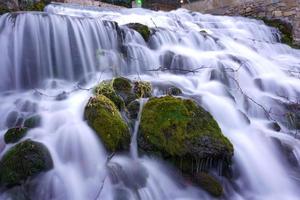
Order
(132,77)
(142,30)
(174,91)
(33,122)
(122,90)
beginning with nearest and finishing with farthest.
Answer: (33,122), (122,90), (174,91), (132,77), (142,30)

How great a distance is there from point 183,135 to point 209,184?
0.51 meters

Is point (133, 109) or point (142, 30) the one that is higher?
point (142, 30)

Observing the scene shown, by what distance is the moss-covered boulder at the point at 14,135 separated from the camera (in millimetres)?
3492

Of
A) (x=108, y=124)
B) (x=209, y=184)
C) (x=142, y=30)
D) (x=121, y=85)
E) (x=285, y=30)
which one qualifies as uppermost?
Result: (x=142, y=30)

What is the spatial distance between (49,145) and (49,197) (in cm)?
66

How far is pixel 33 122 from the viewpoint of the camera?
149 inches

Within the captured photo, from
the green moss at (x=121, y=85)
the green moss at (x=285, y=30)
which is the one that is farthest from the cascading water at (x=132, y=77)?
the green moss at (x=285, y=30)

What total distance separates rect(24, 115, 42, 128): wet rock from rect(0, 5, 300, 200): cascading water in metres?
0.09

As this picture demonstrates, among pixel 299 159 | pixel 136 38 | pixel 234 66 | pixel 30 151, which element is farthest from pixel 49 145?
pixel 234 66

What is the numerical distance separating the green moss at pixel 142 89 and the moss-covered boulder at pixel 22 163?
150 centimetres

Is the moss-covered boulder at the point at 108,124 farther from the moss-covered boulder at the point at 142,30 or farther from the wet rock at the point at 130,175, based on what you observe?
the moss-covered boulder at the point at 142,30

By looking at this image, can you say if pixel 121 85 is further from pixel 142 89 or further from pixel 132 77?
pixel 132 77

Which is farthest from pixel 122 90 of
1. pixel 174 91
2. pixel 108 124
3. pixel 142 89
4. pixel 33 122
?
pixel 33 122

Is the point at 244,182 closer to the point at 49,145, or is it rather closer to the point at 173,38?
the point at 49,145
